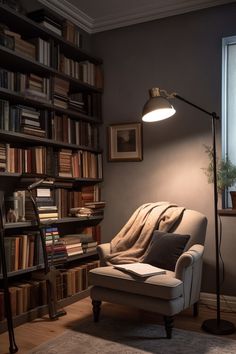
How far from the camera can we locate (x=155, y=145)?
144 inches

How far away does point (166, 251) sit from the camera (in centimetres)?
282

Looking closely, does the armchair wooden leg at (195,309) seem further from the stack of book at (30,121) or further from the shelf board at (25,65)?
the shelf board at (25,65)

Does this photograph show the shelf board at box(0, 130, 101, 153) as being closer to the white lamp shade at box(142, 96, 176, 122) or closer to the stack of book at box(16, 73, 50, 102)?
the stack of book at box(16, 73, 50, 102)

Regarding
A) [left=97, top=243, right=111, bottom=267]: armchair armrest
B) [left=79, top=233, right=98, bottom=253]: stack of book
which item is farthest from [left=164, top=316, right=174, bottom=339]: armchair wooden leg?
[left=79, top=233, right=98, bottom=253]: stack of book

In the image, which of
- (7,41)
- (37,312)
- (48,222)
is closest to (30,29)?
(7,41)

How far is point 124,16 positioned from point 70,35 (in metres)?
0.65

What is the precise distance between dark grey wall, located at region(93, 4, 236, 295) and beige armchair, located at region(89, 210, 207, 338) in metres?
0.53

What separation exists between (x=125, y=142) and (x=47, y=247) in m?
1.38

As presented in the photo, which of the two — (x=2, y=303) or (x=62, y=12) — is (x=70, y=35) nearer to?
(x=62, y=12)

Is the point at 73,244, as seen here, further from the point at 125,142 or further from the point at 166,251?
the point at 125,142

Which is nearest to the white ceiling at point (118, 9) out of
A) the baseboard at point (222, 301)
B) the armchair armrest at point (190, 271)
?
the armchair armrest at point (190, 271)

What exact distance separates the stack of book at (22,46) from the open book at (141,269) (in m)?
1.88

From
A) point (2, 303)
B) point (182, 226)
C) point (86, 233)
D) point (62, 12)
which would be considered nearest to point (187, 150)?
point (182, 226)

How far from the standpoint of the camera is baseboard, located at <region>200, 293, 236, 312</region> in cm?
323
